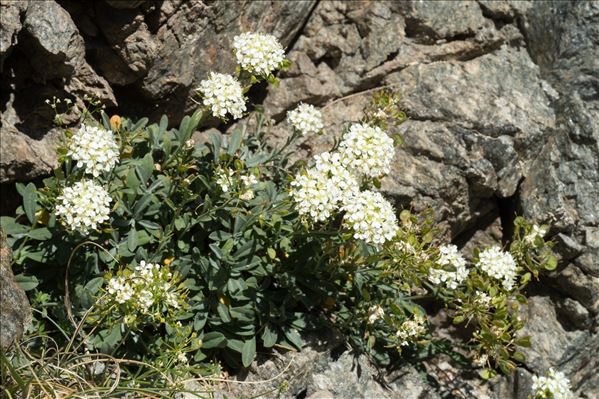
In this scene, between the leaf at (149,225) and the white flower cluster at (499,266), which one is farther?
the white flower cluster at (499,266)

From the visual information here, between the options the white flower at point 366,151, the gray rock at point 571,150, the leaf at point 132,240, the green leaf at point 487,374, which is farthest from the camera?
the gray rock at point 571,150

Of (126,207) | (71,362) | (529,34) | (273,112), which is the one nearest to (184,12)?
(273,112)

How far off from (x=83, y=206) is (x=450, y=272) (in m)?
2.69

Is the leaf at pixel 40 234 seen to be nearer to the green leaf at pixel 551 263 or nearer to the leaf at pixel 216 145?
the leaf at pixel 216 145

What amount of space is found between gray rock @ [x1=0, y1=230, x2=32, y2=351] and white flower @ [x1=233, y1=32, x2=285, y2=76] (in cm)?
207

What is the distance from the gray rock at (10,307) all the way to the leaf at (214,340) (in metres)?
1.22

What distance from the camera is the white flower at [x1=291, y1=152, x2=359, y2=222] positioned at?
500 cm

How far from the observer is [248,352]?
570cm

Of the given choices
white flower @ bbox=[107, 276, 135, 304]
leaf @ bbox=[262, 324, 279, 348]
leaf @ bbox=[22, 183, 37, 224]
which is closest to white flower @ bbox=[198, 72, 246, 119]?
white flower @ bbox=[107, 276, 135, 304]

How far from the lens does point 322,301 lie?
6.14 metres

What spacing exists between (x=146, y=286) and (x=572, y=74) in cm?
447

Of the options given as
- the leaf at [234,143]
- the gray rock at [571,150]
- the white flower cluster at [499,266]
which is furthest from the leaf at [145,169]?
the gray rock at [571,150]

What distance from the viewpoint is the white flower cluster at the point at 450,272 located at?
5.81m

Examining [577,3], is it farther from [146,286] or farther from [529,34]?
[146,286]
